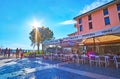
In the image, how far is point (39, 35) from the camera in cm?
4281

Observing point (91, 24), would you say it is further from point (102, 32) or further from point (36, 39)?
point (36, 39)

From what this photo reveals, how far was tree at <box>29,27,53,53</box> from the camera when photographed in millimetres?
42725

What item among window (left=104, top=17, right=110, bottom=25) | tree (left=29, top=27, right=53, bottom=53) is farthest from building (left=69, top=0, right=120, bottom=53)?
tree (left=29, top=27, right=53, bottom=53)

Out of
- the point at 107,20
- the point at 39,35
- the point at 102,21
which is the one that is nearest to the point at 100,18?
the point at 102,21

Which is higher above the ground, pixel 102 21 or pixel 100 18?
pixel 100 18

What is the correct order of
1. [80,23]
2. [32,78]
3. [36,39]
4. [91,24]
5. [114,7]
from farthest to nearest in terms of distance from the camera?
[36,39] < [80,23] < [91,24] < [114,7] < [32,78]

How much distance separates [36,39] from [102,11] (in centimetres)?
2658

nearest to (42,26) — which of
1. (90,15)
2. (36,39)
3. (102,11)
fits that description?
(36,39)

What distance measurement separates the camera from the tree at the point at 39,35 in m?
42.7

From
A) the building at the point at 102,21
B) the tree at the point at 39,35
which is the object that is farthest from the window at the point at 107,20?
the tree at the point at 39,35

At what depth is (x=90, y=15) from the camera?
2442 centimetres

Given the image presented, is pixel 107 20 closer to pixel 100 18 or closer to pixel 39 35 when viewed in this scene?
pixel 100 18

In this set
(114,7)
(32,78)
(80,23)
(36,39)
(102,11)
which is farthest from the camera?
(36,39)

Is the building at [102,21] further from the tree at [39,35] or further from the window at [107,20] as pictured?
the tree at [39,35]
